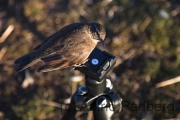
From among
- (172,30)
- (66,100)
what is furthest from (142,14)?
(66,100)

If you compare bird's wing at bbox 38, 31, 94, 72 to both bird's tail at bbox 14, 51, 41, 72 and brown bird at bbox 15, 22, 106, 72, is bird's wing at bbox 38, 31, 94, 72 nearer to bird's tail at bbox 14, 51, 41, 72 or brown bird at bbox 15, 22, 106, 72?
brown bird at bbox 15, 22, 106, 72

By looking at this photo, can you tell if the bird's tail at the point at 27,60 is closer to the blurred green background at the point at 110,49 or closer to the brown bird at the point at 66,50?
the brown bird at the point at 66,50

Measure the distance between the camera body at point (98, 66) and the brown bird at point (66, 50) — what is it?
0.18m

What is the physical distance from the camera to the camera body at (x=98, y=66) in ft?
7.39

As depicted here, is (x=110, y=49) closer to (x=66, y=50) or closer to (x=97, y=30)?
(x=97, y=30)

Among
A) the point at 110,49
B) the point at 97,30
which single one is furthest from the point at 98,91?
the point at 110,49

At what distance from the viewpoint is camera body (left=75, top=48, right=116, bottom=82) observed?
2254 mm

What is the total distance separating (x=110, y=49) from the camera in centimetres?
455

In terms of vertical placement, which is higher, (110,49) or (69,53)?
(69,53)

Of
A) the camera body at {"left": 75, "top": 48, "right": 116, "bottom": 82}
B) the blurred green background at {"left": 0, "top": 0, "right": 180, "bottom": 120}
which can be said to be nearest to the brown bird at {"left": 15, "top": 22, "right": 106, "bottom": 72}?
the camera body at {"left": 75, "top": 48, "right": 116, "bottom": 82}

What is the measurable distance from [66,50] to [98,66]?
0.48 metres

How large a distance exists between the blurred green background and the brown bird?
90cm

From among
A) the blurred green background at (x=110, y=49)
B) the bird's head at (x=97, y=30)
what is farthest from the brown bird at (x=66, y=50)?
the blurred green background at (x=110, y=49)

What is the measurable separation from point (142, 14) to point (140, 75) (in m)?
1.37
